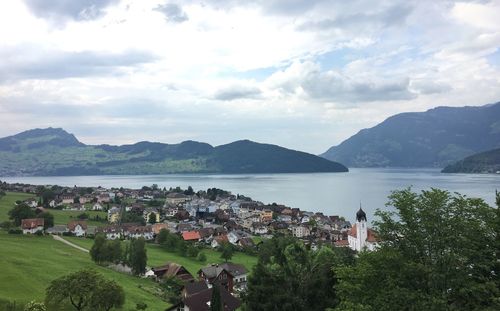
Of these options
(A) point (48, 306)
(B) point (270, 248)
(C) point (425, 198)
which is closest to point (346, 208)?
(B) point (270, 248)

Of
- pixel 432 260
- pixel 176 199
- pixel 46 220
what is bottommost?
pixel 176 199

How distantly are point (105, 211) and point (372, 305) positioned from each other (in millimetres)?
115218

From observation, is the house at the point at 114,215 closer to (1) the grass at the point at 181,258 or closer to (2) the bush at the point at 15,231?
(1) the grass at the point at 181,258

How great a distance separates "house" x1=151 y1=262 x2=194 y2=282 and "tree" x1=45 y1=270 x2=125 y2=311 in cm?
2310

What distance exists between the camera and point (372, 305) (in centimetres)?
1571

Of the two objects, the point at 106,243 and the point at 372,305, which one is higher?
the point at 372,305

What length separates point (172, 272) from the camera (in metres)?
57.6

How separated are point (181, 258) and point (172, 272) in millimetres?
14819

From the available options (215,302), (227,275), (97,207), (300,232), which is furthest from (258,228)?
(215,302)

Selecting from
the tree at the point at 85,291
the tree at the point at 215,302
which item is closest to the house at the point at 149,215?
the tree at the point at 85,291

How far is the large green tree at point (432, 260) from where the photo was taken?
14.2 metres

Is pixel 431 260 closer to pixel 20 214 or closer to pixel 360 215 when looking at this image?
pixel 360 215

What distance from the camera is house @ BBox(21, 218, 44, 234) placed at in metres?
76.5

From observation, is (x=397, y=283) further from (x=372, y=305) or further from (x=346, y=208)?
(x=346, y=208)
